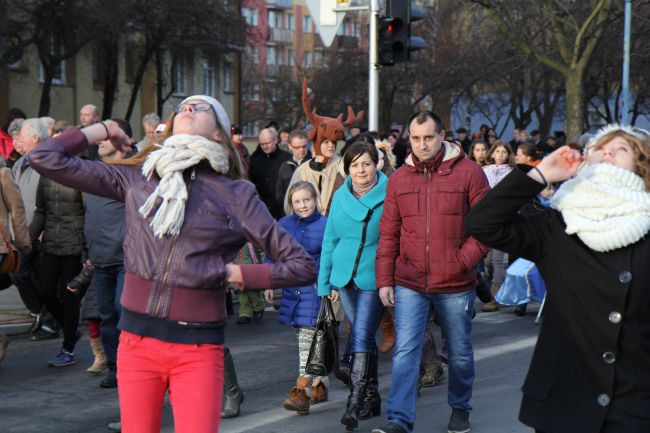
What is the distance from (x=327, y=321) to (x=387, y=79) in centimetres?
4609

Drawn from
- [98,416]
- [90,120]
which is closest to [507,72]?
[90,120]

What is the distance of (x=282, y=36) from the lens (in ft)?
305

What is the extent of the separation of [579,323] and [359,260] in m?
3.18

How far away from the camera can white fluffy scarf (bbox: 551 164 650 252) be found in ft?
12.2

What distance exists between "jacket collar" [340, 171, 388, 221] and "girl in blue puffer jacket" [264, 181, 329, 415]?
0.67m

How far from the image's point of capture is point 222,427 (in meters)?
6.72

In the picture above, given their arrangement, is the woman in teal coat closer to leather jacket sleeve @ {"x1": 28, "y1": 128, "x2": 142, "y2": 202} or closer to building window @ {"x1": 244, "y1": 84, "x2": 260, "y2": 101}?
leather jacket sleeve @ {"x1": 28, "y1": 128, "x2": 142, "y2": 202}

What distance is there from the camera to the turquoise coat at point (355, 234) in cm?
692

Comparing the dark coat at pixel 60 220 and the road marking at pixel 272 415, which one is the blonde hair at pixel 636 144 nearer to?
the road marking at pixel 272 415

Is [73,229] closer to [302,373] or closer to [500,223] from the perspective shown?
[302,373]

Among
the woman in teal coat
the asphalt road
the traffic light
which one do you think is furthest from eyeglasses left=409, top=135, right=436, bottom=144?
the traffic light

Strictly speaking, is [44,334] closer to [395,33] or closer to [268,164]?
[268,164]

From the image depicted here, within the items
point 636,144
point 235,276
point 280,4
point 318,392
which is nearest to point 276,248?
point 235,276

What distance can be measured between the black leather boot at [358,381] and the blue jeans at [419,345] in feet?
1.23
